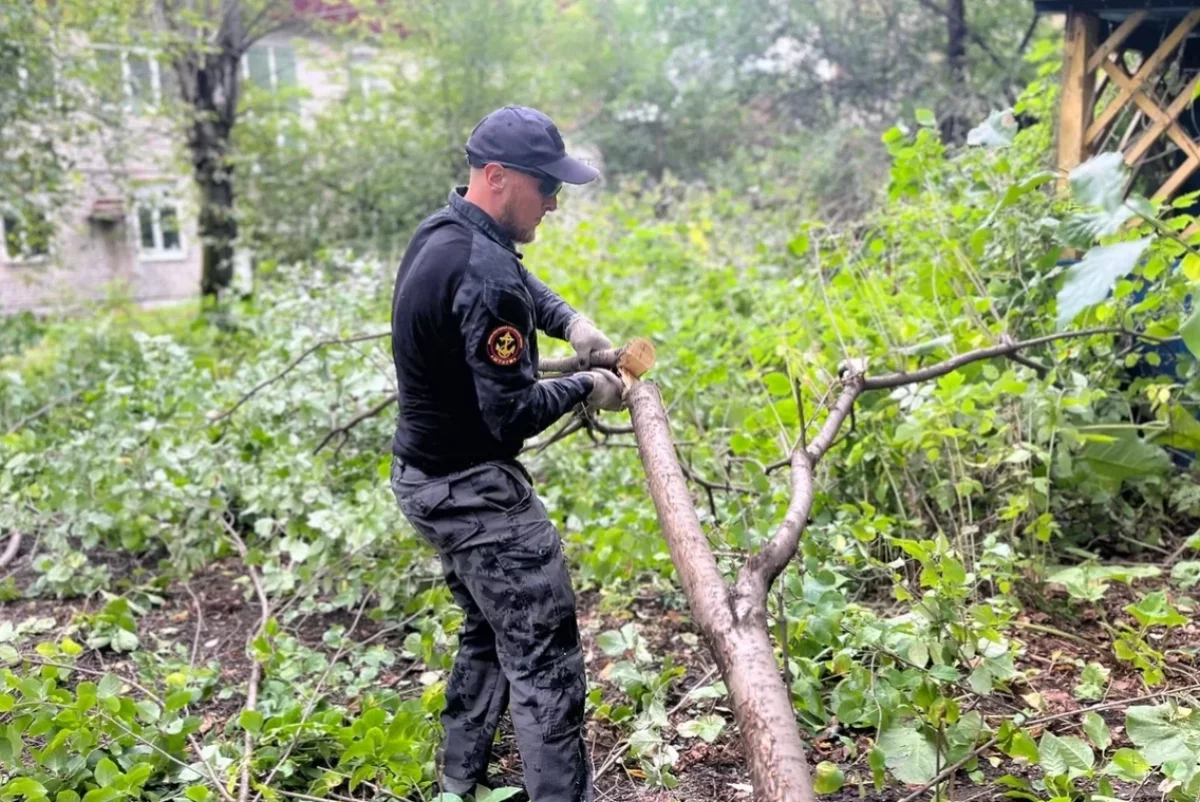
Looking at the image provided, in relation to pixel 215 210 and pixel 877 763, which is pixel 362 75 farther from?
pixel 877 763

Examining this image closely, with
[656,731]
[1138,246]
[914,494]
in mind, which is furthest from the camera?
[914,494]

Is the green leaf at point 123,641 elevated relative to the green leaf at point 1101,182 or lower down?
lower down

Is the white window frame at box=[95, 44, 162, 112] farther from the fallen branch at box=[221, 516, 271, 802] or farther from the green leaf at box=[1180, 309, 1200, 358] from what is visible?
the green leaf at box=[1180, 309, 1200, 358]

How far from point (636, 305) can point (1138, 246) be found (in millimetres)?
5013

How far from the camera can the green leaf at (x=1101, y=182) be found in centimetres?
171

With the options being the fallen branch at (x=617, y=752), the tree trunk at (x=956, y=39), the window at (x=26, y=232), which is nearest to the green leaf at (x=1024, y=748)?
the fallen branch at (x=617, y=752)

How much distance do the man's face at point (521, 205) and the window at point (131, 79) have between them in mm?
8021

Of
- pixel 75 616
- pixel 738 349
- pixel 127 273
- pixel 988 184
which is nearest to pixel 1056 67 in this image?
pixel 988 184

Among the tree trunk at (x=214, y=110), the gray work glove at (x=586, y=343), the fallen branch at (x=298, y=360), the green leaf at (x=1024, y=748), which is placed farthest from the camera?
the tree trunk at (x=214, y=110)

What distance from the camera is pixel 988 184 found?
4.39 metres

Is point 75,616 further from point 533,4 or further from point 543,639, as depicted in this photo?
point 533,4

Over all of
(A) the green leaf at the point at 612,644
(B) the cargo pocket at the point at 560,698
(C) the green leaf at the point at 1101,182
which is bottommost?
(A) the green leaf at the point at 612,644

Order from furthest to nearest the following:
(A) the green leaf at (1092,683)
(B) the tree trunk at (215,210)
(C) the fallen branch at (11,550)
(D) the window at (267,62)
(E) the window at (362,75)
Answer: (D) the window at (267,62), (E) the window at (362,75), (B) the tree trunk at (215,210), (C) the fallen branch at (11,550), (A) the green leaf at (1092,683)

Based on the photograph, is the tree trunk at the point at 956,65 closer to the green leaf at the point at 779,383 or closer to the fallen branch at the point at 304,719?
the green leaf at the point at 779,383
